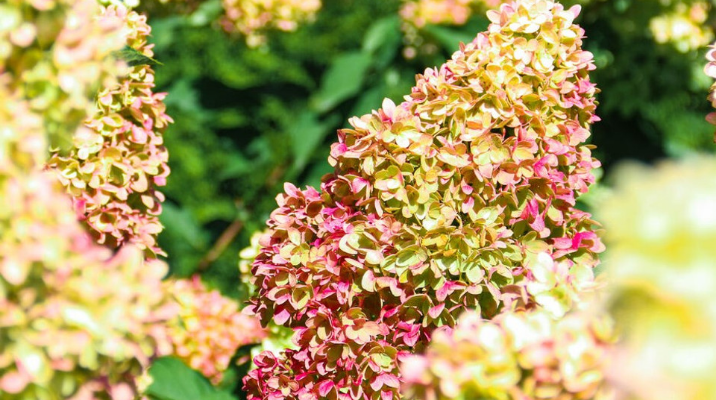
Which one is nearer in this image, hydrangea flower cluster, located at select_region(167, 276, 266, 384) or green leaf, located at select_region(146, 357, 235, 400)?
green leaf, located at select_region(146, 357, 235, 400)

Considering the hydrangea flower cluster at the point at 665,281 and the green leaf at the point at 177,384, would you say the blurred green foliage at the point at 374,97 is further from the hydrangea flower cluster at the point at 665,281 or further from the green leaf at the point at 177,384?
the hydrangea flower cluster at the point at 665,281

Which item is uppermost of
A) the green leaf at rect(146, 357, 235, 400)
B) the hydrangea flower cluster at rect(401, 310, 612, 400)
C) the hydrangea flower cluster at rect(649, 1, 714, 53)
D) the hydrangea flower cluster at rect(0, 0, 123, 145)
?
the hydrangea flower cluster at rect(649, 1, 714, 53)

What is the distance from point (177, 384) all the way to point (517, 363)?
1.96 feet

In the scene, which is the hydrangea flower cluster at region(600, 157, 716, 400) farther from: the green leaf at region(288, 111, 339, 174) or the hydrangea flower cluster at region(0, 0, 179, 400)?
the green leaf at region(288, 111, 339, 174)

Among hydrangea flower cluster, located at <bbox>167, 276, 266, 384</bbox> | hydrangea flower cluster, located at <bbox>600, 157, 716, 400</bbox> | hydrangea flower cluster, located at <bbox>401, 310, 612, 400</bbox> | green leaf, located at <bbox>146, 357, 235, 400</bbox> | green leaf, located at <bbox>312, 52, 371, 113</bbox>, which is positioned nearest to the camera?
hydrangea flower cluster, located at <bbox>600, 157, 716, 400</bbox>

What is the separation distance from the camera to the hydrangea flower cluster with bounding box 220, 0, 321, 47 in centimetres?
194

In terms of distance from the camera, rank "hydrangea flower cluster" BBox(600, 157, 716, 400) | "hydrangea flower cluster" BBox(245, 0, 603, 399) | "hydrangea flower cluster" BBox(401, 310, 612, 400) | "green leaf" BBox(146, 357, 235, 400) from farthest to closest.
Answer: "green leaf" BBox(146, 357, 235, 400) → "hydrangea flower cluster" BBox(245, 0, 603, 399) → "hydrangea flower cluster" BBox(401, 310, 612, 400) → "hydrangea flower cluster" BBox(600, 157, 716, 400)

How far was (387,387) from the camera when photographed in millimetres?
783

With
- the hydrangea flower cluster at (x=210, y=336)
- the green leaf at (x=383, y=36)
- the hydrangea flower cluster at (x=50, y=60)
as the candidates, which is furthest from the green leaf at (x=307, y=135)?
the hydrangea flower cluster at (x=50, y=60)

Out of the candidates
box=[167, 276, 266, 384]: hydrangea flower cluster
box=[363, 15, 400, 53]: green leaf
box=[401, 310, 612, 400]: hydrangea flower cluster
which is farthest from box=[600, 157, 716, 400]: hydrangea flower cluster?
box=[363, 15, 400, 53]: green leaf

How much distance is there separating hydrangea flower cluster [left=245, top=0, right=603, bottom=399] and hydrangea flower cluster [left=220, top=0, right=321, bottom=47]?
1.18 metres

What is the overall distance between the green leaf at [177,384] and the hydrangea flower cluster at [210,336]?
0.81ft

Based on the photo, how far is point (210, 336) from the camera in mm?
1367

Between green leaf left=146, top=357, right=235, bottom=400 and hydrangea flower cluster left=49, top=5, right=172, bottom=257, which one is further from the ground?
hydrangea flower cluster left=49, top=5, right=172, bottom=257
